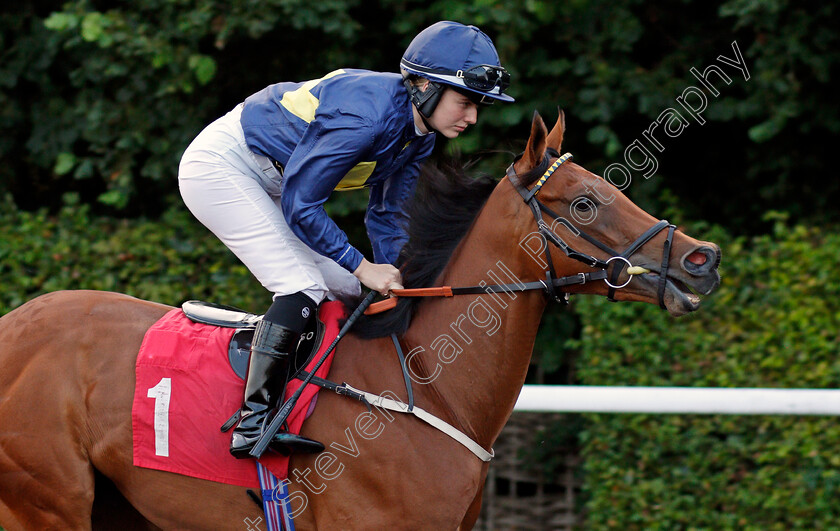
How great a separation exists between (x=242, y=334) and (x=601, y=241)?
1322 millimetres

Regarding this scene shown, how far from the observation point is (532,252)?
2850 mm

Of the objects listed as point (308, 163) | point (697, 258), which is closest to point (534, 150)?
point (697, 258)

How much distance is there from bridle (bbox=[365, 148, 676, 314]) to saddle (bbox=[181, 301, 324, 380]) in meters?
0.30

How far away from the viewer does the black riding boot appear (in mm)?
2832

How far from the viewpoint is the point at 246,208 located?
10.1 feet

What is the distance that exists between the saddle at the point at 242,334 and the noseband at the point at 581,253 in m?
0.84

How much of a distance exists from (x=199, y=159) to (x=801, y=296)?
10.0ft

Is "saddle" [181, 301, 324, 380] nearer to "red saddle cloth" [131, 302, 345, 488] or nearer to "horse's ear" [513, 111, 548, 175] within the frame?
"red saddle cloth" [131, 302, 345, 488]

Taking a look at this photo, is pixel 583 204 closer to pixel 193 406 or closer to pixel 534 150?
pixel 534 150

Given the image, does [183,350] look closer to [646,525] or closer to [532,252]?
[532,252]

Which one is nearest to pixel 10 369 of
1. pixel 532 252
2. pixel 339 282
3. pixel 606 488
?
pixel 339 282

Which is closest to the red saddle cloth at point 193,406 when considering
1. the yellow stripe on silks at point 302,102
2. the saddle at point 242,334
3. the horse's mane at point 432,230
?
the saddle at point 242,334

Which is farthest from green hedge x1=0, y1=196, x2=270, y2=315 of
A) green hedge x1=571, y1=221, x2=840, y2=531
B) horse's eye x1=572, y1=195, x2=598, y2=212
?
horse's eye x1=572, y1=195, x2=598, y2=212

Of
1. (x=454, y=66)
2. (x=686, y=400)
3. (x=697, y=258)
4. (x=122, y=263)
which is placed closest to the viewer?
(x=697, y=258)
